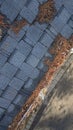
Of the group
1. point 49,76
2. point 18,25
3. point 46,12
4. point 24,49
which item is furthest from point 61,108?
point 46,12

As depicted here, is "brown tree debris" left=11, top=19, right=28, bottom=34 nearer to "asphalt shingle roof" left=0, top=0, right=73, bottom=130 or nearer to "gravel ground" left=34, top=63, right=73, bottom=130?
"asphalt shingle roof" left=0, top=0, right=73, bottom=130

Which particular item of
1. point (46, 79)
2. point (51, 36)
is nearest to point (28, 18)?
point (51, 36)

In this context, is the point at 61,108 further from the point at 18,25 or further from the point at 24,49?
the point at 18,25

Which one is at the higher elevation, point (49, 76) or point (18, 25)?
point (18, 25)

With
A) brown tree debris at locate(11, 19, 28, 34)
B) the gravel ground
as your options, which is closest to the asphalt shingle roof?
brown tree debris at locate(11, 19, 28, 34)

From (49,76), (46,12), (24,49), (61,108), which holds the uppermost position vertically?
(46,12)

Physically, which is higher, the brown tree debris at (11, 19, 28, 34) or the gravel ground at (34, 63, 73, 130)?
the brown tree debris at (11, 19, 28, 34)

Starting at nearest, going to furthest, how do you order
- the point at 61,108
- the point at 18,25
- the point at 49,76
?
1. the point at 18,25
2. the point at 61,108
3. the point at 49,76

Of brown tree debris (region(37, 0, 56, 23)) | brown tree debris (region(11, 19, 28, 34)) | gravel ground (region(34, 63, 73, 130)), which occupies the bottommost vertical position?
gravel ground (region(34, 63, 73, 130))
